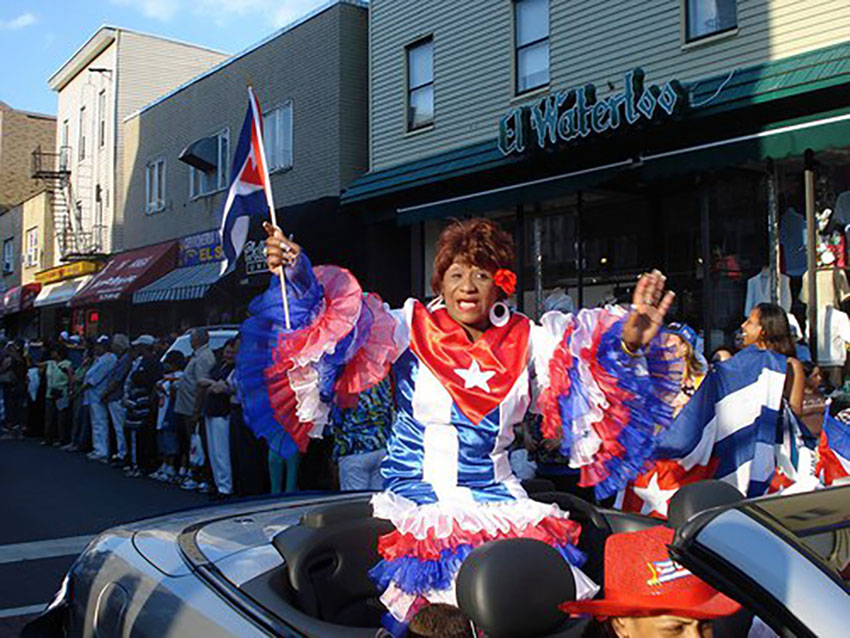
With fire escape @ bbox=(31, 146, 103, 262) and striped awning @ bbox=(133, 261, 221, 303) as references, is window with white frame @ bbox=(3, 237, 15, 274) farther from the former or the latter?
striped awning @ bbox=(133, 261, 221, 303)

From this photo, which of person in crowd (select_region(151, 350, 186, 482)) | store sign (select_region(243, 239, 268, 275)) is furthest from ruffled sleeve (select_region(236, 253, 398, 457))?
store sign (select_region(243, 239, 268, 275))

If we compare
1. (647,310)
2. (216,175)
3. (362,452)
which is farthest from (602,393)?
(216,175)

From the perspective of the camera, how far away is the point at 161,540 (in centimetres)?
262

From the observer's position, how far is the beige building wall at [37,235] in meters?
30.2

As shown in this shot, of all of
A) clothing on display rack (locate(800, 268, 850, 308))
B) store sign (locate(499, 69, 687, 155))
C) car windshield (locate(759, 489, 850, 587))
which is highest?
store sign (locate(499, 69, 687, 155))

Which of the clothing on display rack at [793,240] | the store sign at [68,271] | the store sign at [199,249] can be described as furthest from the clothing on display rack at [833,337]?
the store sign at [68,271]

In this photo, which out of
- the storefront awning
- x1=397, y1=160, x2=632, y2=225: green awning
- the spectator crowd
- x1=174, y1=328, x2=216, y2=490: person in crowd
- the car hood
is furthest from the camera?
the storefront awning

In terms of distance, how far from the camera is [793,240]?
9.34m

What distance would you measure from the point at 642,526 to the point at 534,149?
8684 millimetres

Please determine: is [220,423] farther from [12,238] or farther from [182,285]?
[12,238]

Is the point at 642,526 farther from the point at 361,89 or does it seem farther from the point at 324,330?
the point at 361,89

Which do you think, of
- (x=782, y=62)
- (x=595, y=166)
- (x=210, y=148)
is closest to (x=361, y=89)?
(x=210, y=148)

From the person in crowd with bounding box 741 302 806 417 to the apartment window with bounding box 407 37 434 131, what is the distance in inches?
386

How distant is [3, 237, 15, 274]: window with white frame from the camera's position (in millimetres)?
35156
